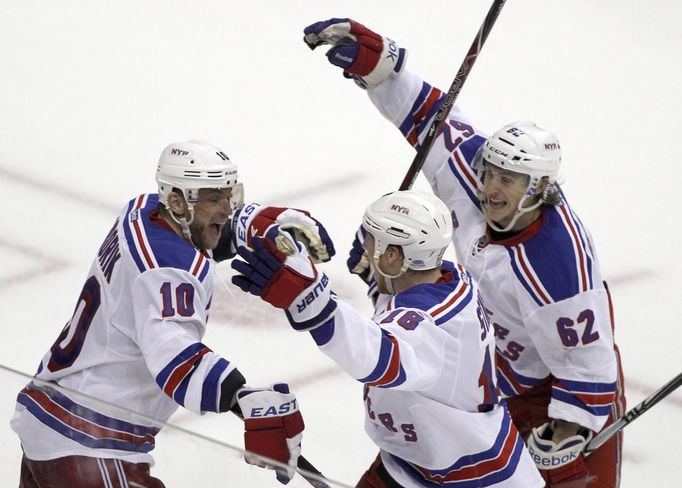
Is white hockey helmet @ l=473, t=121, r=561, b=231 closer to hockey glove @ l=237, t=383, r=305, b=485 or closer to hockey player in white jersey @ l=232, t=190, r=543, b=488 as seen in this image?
hockey player in white jersey @ l=232, t=190, r=543, b=488

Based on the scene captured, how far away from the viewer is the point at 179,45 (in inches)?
258

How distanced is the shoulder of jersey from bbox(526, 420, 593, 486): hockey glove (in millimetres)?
1092

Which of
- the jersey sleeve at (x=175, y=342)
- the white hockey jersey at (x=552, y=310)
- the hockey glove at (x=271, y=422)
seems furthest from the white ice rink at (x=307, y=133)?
the jersey sleeve at (x=175, y=342)

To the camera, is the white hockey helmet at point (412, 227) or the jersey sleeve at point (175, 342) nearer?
the jersey sleeve at point (175, 342)

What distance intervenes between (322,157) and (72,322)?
2710 mm

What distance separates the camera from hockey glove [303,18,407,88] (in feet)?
13.5

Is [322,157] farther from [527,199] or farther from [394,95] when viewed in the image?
[527,199]

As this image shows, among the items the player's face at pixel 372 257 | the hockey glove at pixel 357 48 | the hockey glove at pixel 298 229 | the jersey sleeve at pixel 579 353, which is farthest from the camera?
the hockey glove at pixel 357 48

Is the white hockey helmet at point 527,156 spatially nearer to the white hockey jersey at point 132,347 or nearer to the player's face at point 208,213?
the player's face at point 208,213

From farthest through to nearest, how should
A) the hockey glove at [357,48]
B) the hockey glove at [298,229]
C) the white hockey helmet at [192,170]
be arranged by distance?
1. the hockey glove at [357,48]
2. the hockey glove at [298,229]
3. the white hockey helmet at [192,170]

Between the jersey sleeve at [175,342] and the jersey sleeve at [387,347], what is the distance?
24 centimetres

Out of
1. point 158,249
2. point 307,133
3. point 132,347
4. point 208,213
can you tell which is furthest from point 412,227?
point 307,133

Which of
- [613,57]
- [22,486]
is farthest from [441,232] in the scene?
[613,57]

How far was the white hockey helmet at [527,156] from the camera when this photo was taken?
3.73m
